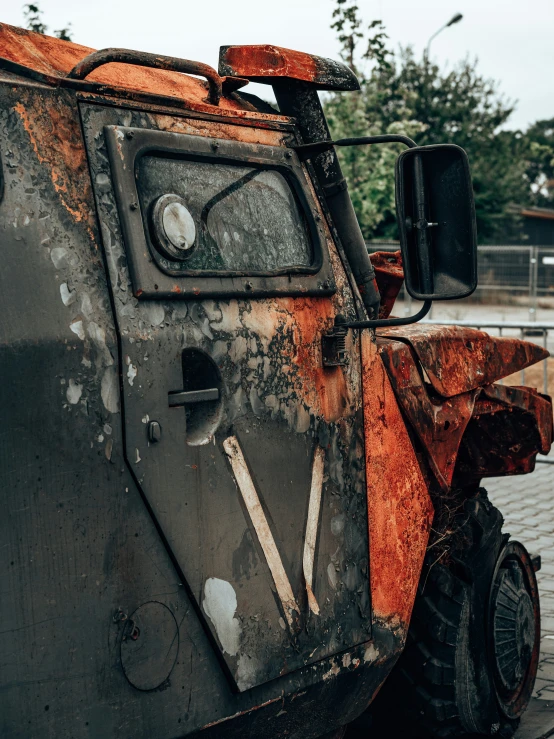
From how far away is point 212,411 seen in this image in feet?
8.98

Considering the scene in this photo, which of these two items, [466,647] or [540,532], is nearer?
[466,647]

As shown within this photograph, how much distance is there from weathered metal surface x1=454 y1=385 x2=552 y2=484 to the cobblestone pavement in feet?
3.50

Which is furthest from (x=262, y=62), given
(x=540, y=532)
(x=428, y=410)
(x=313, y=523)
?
(x=540, y=532)

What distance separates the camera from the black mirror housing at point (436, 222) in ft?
9.75

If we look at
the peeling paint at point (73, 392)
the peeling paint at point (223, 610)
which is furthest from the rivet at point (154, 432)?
the peeling paint at point (223, 610)

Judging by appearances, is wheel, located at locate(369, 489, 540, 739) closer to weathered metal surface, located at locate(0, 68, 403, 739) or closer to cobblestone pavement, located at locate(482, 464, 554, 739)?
cobblestone pavement, located at locate(482, 464, 554, 739)

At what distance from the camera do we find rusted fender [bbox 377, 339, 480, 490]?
11.3 ft

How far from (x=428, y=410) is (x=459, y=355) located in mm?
424

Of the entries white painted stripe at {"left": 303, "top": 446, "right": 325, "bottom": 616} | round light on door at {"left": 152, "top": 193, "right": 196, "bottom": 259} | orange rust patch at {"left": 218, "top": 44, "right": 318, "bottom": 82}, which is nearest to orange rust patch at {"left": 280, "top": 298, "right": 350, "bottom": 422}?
white painted stripe at {"left": 303, "top": 446, "right": 325, "bottom": 616}

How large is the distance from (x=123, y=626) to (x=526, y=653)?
234cm

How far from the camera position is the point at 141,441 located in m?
2.50

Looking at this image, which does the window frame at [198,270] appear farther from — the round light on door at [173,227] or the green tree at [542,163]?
the green tree at [542,163]

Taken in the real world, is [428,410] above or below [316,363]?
below

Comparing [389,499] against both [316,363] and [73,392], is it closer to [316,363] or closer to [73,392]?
[316,363]
